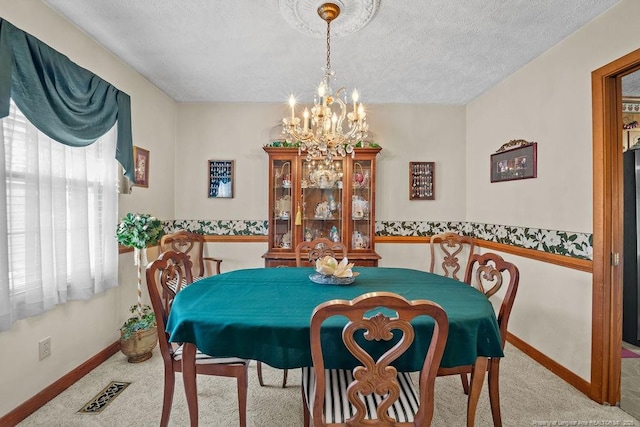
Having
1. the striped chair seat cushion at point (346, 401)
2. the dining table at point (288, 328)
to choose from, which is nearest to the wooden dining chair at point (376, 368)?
the striped chair seat cushion at point (346, 401)

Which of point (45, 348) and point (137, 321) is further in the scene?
point (137, 321)

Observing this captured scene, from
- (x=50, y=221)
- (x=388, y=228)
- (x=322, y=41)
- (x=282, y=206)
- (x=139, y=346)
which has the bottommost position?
(x=139, y=346)

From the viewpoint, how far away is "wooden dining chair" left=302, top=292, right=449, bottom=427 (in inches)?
40.3

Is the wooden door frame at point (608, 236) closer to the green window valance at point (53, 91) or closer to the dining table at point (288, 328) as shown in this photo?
the dining table at point (288, 328)

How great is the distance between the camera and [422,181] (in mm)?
3760

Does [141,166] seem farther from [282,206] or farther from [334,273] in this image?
[334,273]

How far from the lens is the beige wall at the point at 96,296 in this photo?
1806 millimetres

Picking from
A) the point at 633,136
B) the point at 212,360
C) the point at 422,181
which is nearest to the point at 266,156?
the point at 422,181

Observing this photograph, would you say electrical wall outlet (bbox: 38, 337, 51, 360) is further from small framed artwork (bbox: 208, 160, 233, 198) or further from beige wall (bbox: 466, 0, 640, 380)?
beige wall (bbox: 466, 0, 640, 380)

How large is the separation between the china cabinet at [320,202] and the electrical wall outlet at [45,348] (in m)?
1.88

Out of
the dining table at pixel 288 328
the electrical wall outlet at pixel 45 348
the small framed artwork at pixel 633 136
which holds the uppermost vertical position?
the small framed artwork at pixel 633 136

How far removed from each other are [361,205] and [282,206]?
940 millimetres

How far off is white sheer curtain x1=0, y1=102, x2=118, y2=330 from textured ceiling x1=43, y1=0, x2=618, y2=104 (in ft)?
2.83

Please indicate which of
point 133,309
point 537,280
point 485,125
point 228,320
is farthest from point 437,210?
point 133,309
